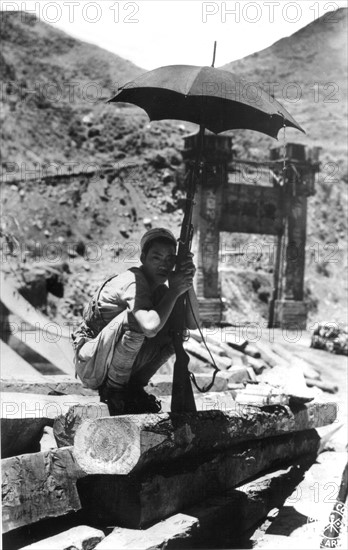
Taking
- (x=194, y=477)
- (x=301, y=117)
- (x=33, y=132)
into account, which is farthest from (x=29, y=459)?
(x=301, y=117)

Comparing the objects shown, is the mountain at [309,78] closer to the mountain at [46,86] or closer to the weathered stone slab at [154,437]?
the mountain at [46,86]

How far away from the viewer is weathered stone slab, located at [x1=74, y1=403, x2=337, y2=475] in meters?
3.56

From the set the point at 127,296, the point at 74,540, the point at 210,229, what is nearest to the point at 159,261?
the point at 127,296

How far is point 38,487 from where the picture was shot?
3.62 meters

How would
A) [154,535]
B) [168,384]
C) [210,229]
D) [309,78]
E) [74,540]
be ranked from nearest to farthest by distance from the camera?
[74,540]
[154,535]
[168,384]
[210,229]
[309,78]

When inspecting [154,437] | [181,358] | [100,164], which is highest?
[100,164]

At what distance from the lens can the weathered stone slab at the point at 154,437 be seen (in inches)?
140

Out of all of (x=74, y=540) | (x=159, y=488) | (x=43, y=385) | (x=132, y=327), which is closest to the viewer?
(x=74, y=540)

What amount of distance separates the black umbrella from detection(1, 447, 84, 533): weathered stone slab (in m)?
0.91

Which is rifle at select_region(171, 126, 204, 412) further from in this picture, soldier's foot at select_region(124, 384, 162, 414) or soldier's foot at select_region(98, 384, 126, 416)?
soldier's foot at select_region(98, 384, 126, 416)

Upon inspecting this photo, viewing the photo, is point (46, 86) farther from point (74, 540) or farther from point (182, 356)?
point (74, 540)

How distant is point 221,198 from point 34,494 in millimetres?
15043

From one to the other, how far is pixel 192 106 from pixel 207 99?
29 cm

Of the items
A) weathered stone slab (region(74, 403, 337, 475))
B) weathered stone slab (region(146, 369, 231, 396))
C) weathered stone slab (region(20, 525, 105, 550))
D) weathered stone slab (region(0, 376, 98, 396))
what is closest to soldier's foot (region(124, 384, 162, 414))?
weathered stone slab (region(74, 403, 337, 475))
